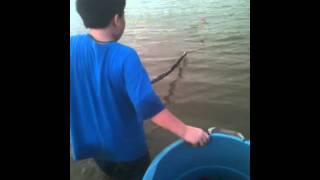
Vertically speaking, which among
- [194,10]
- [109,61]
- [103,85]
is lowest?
[194,10]

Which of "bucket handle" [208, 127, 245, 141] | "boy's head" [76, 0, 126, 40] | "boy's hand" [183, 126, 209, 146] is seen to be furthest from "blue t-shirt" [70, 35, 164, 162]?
"bucket handle" [208, 127, 245, 141]

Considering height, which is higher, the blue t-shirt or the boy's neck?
the boy's neck

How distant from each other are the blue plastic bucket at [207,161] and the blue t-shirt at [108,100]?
0.28 m

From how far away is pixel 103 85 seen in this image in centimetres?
212

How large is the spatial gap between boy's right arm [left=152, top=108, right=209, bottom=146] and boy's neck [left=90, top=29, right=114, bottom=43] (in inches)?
22.2

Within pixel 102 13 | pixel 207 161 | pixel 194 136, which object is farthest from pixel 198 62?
pixel 102 13

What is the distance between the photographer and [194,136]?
6.93 feet

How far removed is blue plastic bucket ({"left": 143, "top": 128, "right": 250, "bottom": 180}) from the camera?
220 cm

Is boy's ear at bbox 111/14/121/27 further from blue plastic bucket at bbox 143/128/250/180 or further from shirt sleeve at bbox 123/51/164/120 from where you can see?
blue plastic bucket at bbox 143/128/250/180

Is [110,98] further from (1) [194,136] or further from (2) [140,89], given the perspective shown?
(1) [194,136]

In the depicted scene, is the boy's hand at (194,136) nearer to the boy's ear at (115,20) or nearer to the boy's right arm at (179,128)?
the boy's right arm at (179,128)
